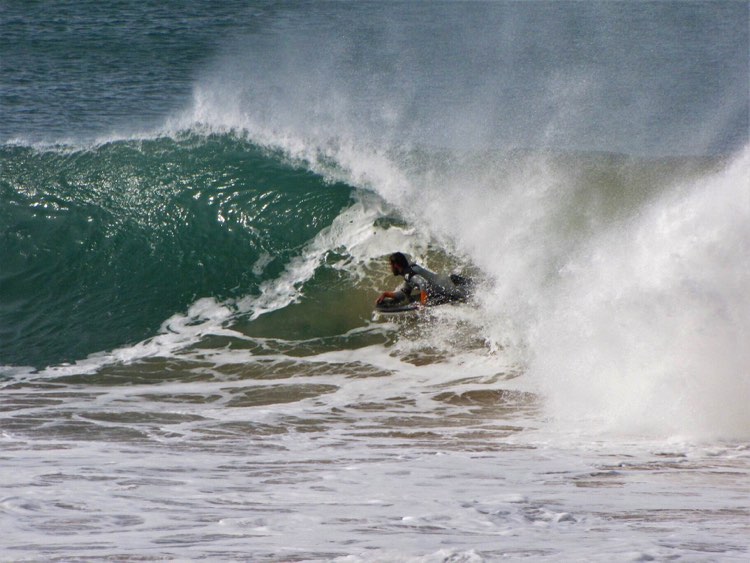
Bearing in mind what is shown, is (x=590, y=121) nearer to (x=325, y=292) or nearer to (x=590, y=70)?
(x=590, y=70)

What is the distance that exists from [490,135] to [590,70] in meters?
9.18

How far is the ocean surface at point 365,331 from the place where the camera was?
16.3 ft

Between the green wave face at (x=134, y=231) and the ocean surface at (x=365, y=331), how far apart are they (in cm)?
5

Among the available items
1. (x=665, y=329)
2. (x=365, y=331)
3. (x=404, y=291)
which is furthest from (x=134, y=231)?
(x=665, y=329)

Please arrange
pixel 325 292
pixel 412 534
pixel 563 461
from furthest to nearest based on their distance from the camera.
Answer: pixel 325 292, pixel 563 461, pixel 412 534

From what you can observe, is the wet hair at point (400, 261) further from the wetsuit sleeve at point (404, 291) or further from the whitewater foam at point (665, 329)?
the whitewater foam at point (665, 329)

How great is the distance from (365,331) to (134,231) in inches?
182

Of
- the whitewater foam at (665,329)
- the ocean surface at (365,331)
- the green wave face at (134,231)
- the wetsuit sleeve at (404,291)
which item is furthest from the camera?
the green wave face at (134,231)

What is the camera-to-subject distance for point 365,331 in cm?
1139

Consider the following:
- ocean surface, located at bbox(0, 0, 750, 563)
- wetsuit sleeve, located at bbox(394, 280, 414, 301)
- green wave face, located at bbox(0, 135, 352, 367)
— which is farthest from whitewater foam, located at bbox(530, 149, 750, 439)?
green wave face, located at bbox(0, 135, 352, 367)

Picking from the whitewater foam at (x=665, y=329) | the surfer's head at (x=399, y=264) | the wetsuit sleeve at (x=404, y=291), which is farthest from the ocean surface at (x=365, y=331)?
the surfer's head at (x=399, y=264)

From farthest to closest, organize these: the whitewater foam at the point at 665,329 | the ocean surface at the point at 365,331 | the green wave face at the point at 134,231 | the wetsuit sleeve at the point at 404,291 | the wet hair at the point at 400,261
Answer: the green wave face at the point at 134,231 < the wetsuit sleeve at the point at 404,291 < the wet hair at the point at 400,261 < the whitewater foam at the point at 665,329 < the ocean surface at the point at 365,331

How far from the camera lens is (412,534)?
15.3 ft

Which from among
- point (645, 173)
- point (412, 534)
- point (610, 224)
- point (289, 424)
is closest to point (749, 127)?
point (645, 173)
